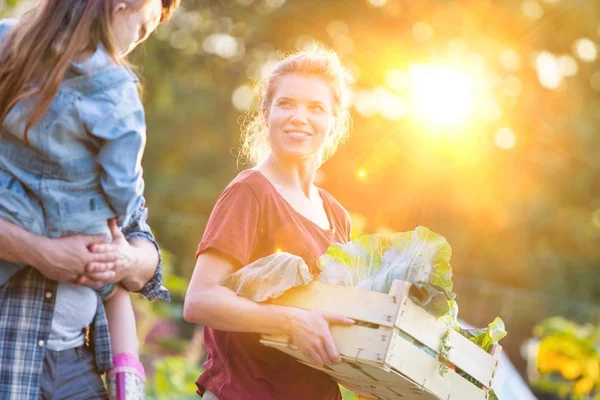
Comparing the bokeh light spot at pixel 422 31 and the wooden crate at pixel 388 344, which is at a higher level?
the bokeh light spot at pixel 422 31

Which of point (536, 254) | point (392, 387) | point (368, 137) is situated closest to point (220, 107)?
point (368, 137)

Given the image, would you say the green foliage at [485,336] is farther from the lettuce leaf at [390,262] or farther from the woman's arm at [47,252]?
the woman's arm at [47,252]

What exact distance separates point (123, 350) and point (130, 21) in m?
1.00

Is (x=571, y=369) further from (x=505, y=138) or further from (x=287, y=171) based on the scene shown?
(x=505, y=138)

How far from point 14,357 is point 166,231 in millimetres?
19830

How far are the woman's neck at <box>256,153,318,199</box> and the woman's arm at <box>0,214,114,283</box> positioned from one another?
3.25 feet

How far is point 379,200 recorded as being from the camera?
792 inches

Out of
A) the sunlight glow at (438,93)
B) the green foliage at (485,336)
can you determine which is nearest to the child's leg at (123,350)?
the green foliage at (485,336)

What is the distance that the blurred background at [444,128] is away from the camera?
1962 centimetres

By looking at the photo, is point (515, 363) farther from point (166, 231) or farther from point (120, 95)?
point (120, 95)

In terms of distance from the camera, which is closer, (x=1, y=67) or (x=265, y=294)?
(x=1, y=67)

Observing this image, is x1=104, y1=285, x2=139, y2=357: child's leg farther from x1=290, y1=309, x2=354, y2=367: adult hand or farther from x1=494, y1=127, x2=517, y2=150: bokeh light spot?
x1=494, y1=127, x2=517, y2=150: bokeh light spot

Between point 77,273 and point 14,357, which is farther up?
point 77,273

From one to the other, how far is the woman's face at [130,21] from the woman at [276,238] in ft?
2.30
